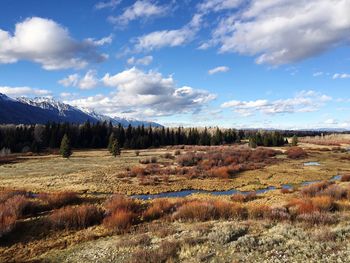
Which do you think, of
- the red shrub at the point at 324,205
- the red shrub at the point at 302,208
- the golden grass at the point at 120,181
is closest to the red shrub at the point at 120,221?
the red shrub at the point at 302,208

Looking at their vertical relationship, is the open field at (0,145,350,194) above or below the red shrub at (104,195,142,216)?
below

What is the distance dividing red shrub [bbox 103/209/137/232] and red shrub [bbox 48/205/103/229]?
3.12 feet

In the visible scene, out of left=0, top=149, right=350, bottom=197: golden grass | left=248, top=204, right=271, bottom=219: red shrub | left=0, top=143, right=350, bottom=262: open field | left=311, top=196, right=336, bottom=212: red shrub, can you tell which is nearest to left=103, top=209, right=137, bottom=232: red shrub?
left=0, top=143, right=350, bottom=262: open field

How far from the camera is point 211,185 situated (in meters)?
40.5

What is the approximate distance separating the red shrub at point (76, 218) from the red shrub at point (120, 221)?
3.12ft

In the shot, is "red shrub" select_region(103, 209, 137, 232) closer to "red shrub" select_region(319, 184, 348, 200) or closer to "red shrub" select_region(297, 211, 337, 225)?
"red shrub" select_region(297, 211, 337, 225)

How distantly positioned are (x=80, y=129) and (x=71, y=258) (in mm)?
111725

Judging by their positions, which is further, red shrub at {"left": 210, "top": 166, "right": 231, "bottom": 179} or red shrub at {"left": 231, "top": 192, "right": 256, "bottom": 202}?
red shrub at {"left": 210, "top": 166, "right": 231, "bottom": 179}

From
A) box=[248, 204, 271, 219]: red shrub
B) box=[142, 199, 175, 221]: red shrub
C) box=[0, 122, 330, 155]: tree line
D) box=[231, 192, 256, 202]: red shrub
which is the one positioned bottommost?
box=[231, 192, 256, 202]: red shrub

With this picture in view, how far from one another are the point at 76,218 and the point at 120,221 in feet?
8.54

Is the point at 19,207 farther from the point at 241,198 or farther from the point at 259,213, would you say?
the point at 241,198

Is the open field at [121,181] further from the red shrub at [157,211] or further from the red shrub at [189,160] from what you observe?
the red shrub at [157,211]

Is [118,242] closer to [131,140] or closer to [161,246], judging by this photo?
[161,246]

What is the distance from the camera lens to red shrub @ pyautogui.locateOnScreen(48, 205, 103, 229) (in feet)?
55.1
